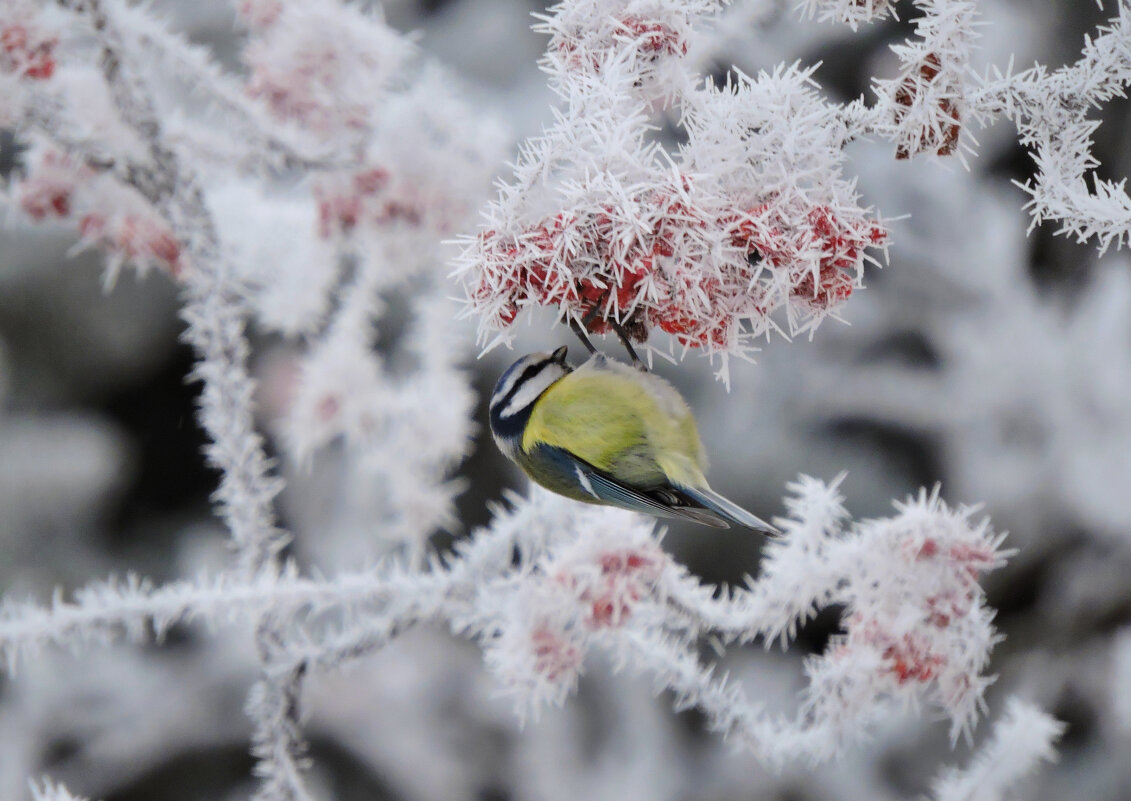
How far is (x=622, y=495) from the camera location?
598 mm

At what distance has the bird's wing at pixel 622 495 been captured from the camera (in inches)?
23.2

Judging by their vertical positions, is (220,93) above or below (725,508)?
above

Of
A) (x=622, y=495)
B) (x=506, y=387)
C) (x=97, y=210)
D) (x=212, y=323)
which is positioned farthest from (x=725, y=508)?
(x=97, y=210)

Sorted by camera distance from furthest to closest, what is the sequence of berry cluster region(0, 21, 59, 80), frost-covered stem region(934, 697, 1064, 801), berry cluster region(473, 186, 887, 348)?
1. frost-covered stem region(934, 697, 1064, 801)
2. berry cluster region(0, 21, 59, 80)
3. berry cluster region(473, 186, 887, 348)

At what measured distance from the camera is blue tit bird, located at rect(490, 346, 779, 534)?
58 cm

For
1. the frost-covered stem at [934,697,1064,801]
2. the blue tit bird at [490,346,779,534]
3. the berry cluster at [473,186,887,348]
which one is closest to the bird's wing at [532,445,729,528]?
the blue tit bird at [490,346,779,534]

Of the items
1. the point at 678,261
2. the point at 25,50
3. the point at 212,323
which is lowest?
the point at 678,261

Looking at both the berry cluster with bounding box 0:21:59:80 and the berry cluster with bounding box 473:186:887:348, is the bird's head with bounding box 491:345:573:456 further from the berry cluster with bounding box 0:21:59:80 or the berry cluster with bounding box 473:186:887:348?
the berry cluster with bounding box 0:21:59:80

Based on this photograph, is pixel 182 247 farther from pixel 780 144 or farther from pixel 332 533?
pixel 332 533

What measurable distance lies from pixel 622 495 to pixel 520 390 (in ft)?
0.34

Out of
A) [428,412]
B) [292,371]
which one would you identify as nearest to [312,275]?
[428,412]

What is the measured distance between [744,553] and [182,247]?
1175mm

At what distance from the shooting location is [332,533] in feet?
5.43

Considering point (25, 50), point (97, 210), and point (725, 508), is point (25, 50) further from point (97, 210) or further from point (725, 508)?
point (725, 508)
